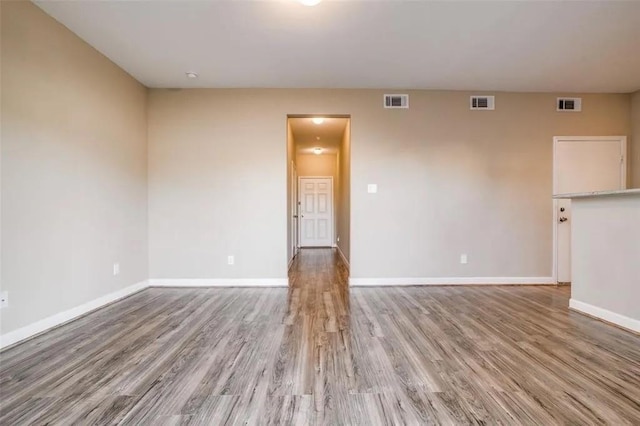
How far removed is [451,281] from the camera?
427 cm

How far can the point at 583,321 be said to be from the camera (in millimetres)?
2811

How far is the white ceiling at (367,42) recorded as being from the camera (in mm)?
2533

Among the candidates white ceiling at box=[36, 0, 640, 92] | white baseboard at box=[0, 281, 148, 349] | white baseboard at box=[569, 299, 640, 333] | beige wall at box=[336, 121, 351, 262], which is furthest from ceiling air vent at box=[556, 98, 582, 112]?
white baseboard at box=[0, 281, 148, 349]

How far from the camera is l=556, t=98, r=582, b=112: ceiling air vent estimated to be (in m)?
4.32

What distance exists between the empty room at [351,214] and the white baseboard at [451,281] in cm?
4

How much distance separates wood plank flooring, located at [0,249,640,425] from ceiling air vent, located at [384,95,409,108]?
2.63 m

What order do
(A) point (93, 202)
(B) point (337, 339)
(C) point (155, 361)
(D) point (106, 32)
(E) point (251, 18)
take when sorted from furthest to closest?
1. (A) point (93, 202)
2. (D) point (106, 32)
3. (E) point (251, 18)
4. (B) point (337, 339)
5. (C) point (155, 361)

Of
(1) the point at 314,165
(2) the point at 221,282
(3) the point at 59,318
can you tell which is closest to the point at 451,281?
(2) the point at 221,282

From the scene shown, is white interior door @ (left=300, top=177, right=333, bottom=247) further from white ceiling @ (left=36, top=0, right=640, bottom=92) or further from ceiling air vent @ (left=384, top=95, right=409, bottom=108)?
white ceiling @ (left=36, top=0, right=640, bottom=92)

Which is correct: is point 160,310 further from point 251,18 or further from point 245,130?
point 251,18

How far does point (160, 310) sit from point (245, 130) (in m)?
2.42

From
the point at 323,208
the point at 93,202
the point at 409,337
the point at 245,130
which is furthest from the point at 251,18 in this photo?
the point at 323,208

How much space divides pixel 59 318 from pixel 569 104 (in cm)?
642

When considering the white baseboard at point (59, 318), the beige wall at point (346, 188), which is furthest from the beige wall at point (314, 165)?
the white baseboard at point (59, 318)
